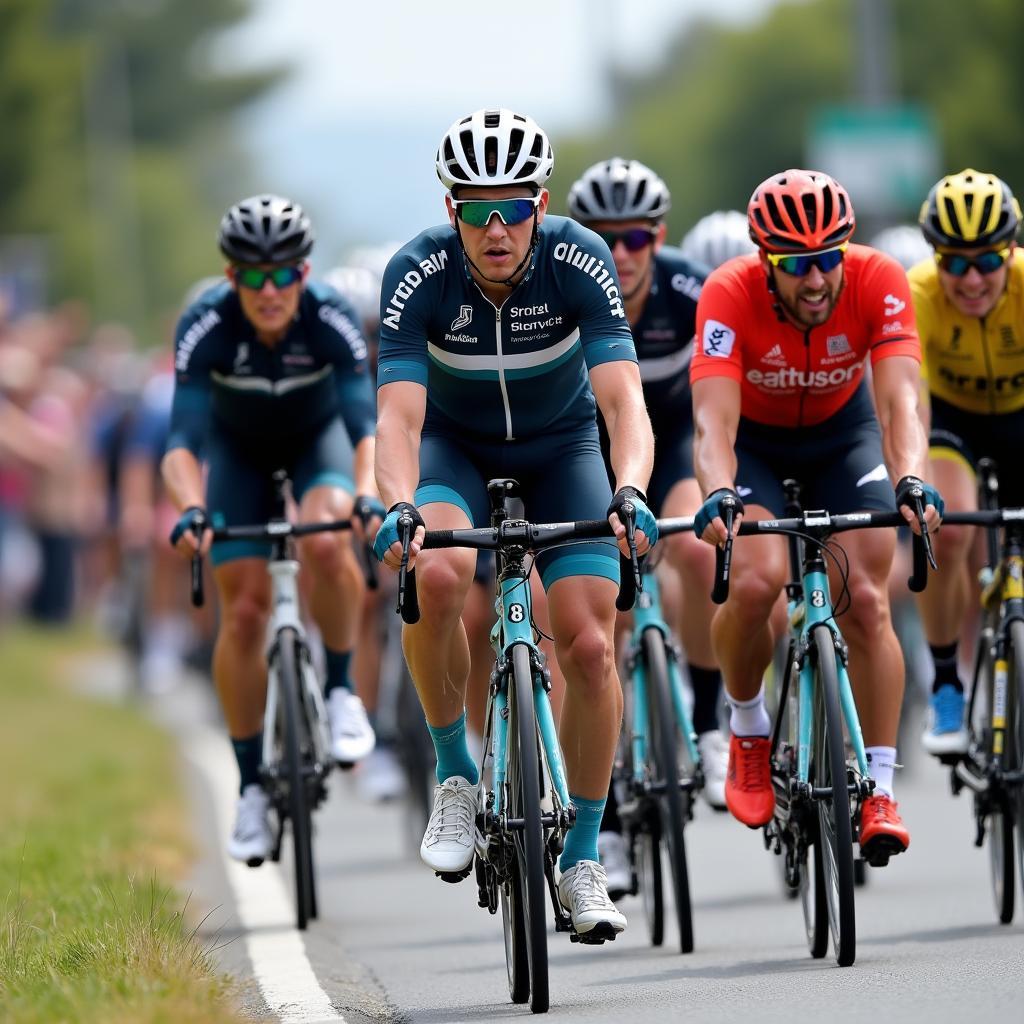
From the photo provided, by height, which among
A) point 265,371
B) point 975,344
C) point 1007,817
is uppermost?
point 265,371

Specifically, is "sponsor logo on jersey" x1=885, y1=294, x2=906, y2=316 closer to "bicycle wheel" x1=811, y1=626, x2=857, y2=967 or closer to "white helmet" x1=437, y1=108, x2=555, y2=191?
"bicycle wheel" x1=811, y1=626, x2=857, y2=967

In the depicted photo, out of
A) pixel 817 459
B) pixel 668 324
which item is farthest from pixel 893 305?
pixel 668 324

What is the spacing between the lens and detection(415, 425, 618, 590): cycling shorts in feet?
26.6

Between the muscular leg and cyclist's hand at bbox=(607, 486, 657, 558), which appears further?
the muscular leg

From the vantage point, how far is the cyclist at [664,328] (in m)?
10.2

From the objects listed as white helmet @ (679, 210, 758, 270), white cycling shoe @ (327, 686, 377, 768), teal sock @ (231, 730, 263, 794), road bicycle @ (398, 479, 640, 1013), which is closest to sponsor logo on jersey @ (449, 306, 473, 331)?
road bicycle @ (398, 479, 640, 1013)

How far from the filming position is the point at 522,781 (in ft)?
24.4

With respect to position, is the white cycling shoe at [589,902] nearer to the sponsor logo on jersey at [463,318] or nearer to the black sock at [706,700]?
the sponsor logo on jersey at [463,318]

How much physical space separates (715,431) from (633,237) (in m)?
1.91

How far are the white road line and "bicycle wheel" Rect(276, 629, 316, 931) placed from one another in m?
0.14

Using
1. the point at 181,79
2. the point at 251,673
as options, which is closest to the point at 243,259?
the point at 251,673

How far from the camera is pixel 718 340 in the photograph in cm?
873

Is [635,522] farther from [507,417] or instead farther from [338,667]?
[338,667]

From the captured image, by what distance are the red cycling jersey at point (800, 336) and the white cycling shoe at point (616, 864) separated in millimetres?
1773
